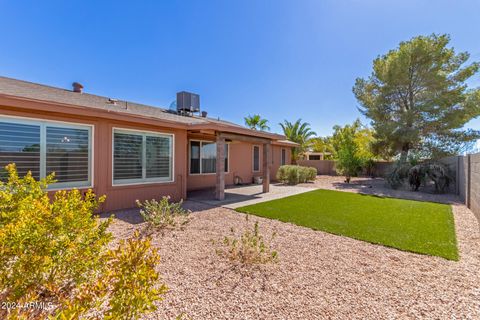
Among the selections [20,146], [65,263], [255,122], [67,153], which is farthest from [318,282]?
[255,122]

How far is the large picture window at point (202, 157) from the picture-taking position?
10.1 metres

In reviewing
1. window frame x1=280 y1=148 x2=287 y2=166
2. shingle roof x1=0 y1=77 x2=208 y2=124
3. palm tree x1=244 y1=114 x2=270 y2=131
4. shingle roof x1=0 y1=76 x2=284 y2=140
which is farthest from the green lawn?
palm tree x1=244 y1=114 x2=270 y2=131

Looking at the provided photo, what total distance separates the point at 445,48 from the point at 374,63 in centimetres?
384

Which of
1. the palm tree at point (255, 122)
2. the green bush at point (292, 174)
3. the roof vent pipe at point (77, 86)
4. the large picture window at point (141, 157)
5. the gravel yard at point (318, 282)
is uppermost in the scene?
the palm tree at point (255, 122)

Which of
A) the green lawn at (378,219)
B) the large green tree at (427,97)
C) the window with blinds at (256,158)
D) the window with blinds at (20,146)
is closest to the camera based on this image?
the green lawn at (378,219)

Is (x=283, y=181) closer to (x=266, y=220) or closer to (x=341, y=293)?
(x=266, y=220)

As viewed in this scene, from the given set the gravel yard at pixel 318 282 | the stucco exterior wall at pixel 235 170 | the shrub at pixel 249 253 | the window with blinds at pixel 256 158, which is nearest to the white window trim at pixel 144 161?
the stucco exterior wall at pixel 235 170

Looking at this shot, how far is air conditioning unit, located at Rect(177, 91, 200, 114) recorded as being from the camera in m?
11.4

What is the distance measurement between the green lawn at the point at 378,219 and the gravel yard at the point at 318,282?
1.21 ft

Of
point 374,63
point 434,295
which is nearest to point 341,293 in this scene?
point 434,295

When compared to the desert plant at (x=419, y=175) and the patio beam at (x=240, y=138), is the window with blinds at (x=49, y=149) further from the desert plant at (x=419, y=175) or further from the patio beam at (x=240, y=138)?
the desert plant at (x=419, y=175)

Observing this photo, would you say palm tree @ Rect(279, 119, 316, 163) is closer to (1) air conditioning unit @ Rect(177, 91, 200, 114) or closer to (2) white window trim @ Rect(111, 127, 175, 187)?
(1) air conditioning unit @ Rect(177, 91, 200, 114)

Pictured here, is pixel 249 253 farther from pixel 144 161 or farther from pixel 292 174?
pixel 292 174

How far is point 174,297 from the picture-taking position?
2477 millimetres
